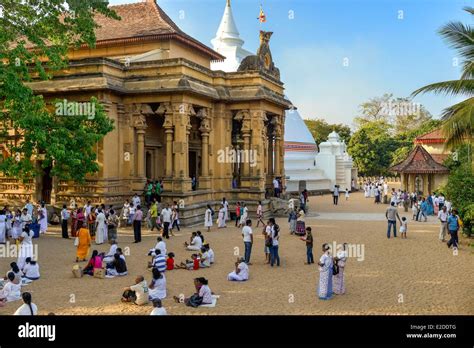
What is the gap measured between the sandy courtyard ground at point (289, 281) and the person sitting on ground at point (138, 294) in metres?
0.18

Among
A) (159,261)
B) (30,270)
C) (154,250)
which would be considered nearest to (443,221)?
(154,250)

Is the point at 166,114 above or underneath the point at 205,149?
above

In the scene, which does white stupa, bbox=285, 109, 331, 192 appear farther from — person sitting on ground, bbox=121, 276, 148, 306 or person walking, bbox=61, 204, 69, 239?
person sitting on ground, bbox=121, 276, 148, 306

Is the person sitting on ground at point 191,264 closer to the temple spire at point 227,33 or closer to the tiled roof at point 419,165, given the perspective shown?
the tiled roof at point 419,165

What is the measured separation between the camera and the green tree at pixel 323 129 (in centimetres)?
7250

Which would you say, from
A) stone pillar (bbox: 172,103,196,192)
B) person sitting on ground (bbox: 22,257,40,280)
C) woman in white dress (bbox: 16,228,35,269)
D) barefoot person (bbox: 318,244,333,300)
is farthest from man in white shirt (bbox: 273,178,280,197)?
person sitting on ground (bbox: 22,257,40,280)

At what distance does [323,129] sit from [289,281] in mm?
63900

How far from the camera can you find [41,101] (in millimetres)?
16859

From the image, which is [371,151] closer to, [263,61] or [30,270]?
[263,61]

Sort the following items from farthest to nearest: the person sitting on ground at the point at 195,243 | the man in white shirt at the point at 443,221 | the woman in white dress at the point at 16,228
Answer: the woman in white dress at the point at 16,228
the man in white shirt at the point at 443,221
the person sitting on ground at the point at 195,243

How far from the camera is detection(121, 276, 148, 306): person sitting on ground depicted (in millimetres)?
10031

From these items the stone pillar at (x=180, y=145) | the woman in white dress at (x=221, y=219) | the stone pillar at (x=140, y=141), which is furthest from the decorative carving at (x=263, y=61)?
the woman in white dress at (x=221, y=219)

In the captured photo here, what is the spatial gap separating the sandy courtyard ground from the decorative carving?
11.6 m

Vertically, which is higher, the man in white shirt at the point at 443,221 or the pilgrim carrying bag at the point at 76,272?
the man in white shirt at the point at 443,221
